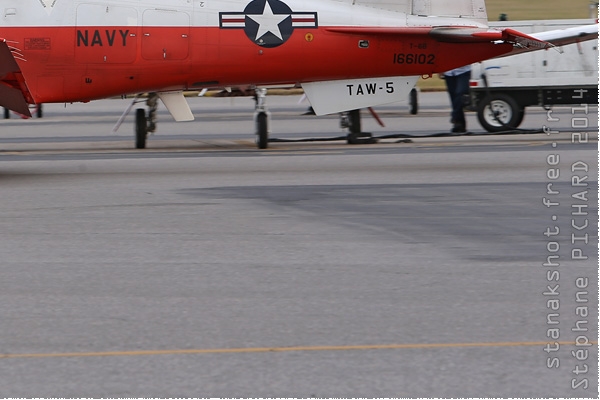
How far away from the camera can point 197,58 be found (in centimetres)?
1666

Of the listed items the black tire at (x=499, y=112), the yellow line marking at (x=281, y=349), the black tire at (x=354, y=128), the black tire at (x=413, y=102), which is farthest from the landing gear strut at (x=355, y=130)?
the yellow line marking at (x=281, y=349)

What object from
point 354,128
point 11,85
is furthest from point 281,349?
point 354,128

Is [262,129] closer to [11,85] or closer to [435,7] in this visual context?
[435,7]

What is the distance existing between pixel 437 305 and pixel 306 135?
13.7 meters

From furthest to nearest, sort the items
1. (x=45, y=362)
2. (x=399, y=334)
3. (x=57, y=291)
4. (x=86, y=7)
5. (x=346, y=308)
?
(x=86, y=7) < (x=57, y=291) < (x=346, y=308) < (x=399, y=334) < (x=45, y=362)

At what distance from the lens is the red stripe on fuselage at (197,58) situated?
16.2 metres

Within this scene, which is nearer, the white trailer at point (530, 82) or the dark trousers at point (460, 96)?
the white trailer at point (530, 82)

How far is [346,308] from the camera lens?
7070mm

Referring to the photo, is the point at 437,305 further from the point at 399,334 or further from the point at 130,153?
the point at 130,153

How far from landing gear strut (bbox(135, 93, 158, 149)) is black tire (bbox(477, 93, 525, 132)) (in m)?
5.83

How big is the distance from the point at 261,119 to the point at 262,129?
0.54 feet

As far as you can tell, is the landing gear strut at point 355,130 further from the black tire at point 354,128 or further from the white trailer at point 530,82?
the white trailer at point 530,82

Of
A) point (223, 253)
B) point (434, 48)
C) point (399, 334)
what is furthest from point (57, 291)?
point (434, 48)

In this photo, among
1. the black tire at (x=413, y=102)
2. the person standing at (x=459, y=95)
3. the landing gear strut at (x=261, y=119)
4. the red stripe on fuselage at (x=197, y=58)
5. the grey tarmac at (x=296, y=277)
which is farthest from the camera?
the black tire at (x=413, y=102)
